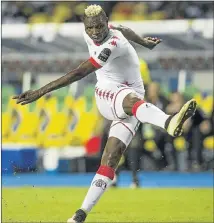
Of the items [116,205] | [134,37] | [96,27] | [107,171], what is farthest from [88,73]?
[116,205]

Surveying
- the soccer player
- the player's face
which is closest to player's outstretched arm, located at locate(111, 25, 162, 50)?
the soccer player

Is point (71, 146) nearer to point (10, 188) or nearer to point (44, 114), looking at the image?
point (44, 114)

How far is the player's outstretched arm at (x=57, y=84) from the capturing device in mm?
8188

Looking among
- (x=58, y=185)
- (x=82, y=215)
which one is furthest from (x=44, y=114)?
(x=82, y=215)

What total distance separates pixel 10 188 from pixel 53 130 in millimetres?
7204

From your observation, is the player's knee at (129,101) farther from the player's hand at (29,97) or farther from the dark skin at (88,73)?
the player's hand at (29,97)

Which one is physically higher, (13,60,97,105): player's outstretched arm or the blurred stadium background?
(13,60,97,105): player's outstretched arm

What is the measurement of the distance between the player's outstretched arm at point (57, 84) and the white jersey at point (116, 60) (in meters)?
0.11

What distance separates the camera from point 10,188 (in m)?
16.8

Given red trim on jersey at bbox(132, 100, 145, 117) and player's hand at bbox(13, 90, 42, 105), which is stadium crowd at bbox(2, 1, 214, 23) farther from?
player's hand at bbox(13, 90, 42, 105)

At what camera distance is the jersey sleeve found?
27.8 ft

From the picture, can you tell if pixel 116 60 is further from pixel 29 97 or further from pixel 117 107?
pixel 29 97

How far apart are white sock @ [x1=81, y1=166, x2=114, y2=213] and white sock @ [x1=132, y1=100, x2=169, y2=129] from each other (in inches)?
31.2

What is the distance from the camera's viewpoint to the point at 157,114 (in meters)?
8.29
